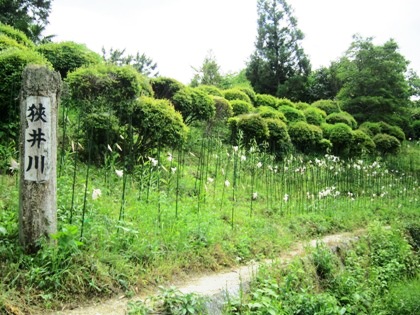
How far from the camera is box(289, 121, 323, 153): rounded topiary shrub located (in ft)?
44.1

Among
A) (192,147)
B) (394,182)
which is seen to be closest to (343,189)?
(394,182)

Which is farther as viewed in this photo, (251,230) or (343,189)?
(343,189)

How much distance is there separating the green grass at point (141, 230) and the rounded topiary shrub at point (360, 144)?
6.41 meters

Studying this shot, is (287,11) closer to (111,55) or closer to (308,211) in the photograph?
(111,55)

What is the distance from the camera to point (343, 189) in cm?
1135

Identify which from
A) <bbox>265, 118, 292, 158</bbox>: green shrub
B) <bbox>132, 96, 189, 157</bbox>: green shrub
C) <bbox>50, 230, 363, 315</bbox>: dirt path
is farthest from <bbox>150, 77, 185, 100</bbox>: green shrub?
<bbox>50, 230, 363, 315</bbox>: dirt path

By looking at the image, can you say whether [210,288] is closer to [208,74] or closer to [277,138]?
[277,138]

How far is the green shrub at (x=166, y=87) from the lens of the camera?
389 inches

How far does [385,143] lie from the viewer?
56.0 ft

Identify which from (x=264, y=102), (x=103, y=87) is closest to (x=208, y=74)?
(x=264, y=102)

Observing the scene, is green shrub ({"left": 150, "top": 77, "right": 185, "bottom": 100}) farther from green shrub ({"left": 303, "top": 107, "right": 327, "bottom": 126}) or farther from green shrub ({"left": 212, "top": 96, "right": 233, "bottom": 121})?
green shrub ({"left": 303, "top": 107, "right": 327, "bottom": 126})

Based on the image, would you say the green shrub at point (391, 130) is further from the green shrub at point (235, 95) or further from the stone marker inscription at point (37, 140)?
the stone marker inscription at point (37, 140)

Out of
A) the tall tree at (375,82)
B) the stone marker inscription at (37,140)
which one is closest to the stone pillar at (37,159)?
the stone marker inscription at (37,140)

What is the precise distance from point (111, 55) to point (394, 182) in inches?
913
